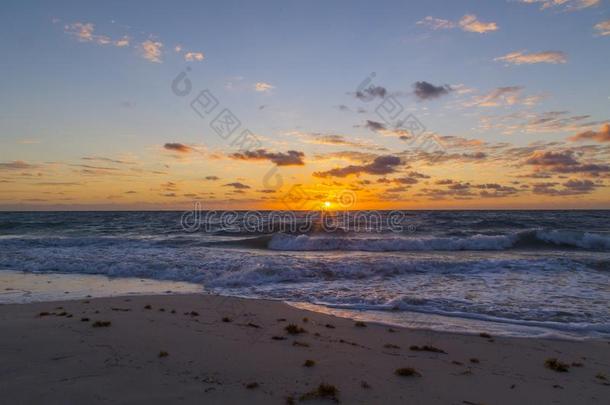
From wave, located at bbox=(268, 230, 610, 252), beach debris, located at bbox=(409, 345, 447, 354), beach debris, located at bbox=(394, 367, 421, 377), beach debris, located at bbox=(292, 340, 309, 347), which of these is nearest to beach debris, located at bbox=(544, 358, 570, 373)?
beach debris, located at bbox=(409, 345, 447, 354)

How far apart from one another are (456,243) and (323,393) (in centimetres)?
2380

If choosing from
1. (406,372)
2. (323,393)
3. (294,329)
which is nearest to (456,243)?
(294,329)

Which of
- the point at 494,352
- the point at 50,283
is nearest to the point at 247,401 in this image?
the point at 494,352

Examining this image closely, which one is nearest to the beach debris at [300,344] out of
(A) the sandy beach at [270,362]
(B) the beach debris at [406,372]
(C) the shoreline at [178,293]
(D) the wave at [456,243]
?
(A) the sandy beach at [270,362]

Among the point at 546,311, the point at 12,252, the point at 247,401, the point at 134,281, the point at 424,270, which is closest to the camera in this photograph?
the point at 247,401

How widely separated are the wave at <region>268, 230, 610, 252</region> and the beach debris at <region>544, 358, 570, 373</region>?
1880cm

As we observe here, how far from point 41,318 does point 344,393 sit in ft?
24.0

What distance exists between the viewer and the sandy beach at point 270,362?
16.9 ft

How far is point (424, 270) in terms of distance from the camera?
54.7 feet

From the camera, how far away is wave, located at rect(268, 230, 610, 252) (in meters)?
26.1

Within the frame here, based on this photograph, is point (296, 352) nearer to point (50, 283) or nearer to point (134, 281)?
point (134, 281)

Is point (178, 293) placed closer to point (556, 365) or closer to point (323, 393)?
point (323, 393)

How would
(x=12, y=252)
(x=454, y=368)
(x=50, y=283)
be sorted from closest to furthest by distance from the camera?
(x=454, y=368)
(x=50, y=283)
(x=12, y=252)

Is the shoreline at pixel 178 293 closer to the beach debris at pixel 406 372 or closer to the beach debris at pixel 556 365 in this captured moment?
the beach debris at pixel 556 365
